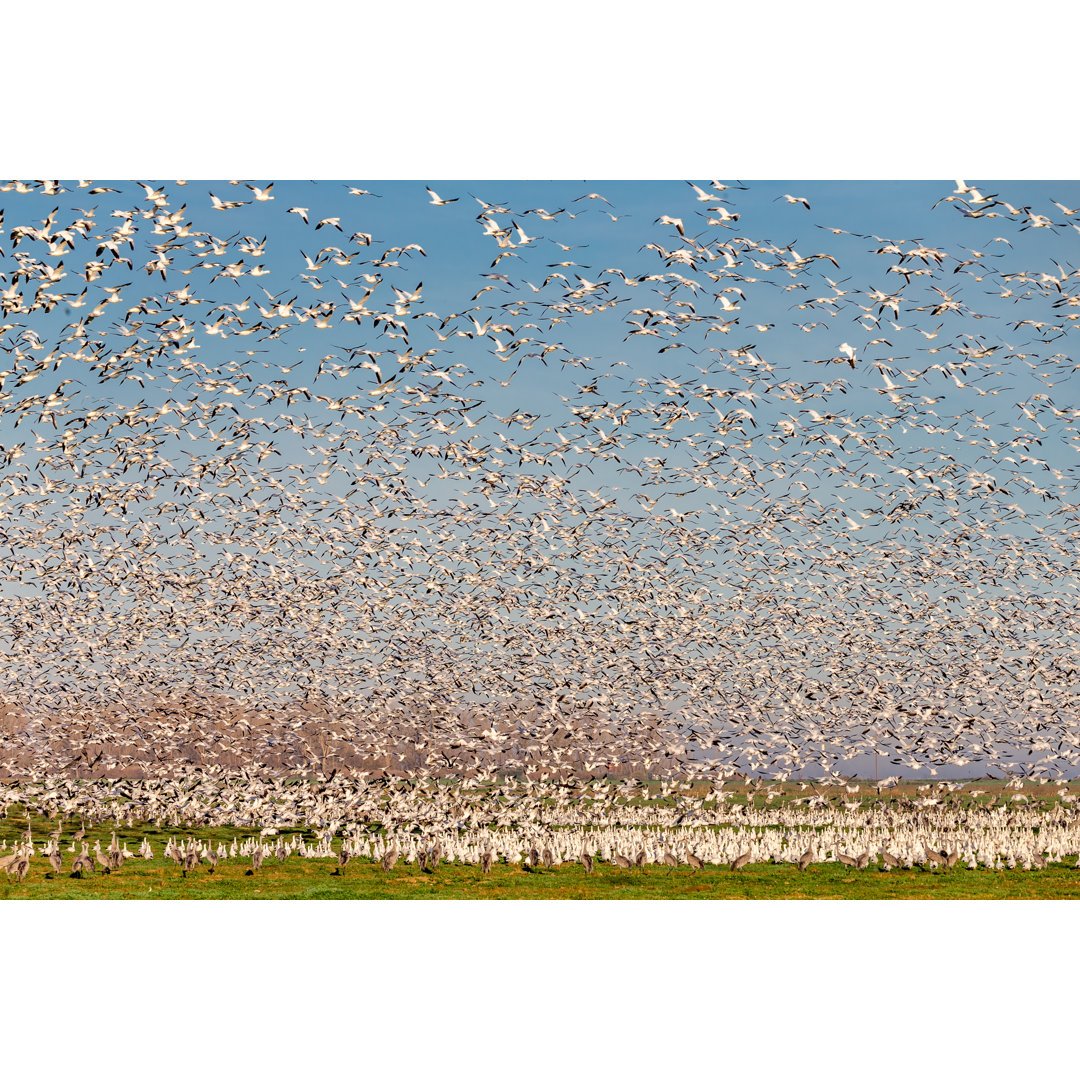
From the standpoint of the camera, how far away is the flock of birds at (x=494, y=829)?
61.1 ft

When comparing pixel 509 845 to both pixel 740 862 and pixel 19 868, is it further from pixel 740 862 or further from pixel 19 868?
pixel 19 868

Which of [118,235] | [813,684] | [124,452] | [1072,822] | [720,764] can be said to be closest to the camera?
[118,235]

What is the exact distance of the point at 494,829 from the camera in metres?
22.4

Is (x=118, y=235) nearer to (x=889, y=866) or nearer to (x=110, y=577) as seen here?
(x=110, y=577)

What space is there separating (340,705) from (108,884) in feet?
21.5

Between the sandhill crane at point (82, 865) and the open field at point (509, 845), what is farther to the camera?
the sandhill crane at point (82, 865)

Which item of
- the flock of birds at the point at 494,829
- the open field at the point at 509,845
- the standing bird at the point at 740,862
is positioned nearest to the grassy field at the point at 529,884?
the open field at the point at 509,845

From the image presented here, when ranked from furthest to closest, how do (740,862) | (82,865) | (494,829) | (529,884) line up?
(494,829) → (740,862) → (82,865) → (529,884)

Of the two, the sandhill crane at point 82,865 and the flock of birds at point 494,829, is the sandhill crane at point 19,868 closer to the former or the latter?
the flock of birds at point 494,829

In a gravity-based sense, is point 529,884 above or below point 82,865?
below

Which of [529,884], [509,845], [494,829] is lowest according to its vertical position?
[529,884]

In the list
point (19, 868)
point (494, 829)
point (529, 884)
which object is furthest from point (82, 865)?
point (494, 829)

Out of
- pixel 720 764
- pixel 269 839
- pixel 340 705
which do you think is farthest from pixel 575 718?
pixel 269 839

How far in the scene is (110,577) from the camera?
19.4 m
